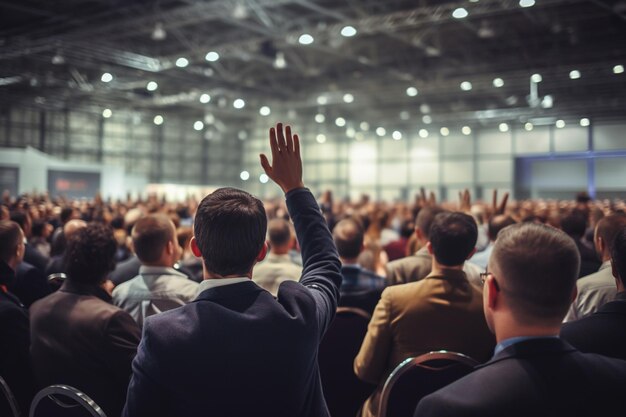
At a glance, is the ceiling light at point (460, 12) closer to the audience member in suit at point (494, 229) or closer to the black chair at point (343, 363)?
the audience member in suit at point (494, 229)

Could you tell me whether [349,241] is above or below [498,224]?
below

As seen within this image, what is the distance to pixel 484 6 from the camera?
11.8m

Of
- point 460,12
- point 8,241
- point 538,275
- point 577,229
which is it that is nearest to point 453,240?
point 538,275

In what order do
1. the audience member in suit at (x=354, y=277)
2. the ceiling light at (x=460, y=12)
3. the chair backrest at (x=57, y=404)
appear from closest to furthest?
the chair backrest at (x=57, y=404)
the audience member in suit at (x=354, y=277)
the ceiling light at (x=460, y=12)

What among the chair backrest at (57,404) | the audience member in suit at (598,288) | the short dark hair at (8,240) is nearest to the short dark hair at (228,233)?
the chair backrest at (57,404)

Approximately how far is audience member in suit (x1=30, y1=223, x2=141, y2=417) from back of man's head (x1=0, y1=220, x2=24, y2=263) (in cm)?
99

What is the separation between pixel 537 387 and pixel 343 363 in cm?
191

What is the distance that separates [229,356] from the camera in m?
1.44

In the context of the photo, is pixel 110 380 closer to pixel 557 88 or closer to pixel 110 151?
pixel 557 88

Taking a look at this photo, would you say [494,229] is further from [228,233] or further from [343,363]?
[228,233]

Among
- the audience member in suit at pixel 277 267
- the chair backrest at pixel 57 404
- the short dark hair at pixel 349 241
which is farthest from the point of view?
the short dark hair at pixel 349 241

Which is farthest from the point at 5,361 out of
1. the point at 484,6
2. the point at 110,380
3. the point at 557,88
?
the point at 557,88

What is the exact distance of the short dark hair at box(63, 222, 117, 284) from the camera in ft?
8.61

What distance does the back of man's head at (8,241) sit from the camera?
130 inches
